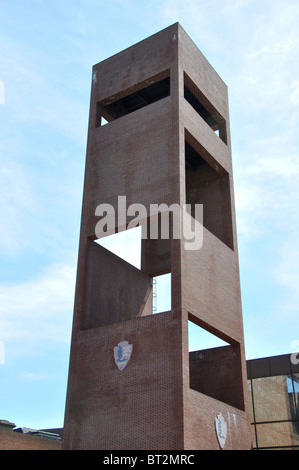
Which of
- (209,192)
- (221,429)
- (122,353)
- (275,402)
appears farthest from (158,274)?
(221,429)

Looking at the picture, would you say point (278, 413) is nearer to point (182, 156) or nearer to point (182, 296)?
point (182, 296)

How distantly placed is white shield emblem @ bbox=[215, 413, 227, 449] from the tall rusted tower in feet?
0.30

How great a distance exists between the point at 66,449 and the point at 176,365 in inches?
226

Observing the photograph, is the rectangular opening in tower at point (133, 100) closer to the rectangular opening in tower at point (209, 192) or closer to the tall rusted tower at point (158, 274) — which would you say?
the tall rusted tower at point (158, 274)

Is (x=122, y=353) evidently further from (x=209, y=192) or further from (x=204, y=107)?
(x=204, y=107)

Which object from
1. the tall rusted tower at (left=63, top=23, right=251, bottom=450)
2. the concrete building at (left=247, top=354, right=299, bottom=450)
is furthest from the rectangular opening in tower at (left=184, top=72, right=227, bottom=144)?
the concrete building at (left=247, top=354, right=299, bottom=450)

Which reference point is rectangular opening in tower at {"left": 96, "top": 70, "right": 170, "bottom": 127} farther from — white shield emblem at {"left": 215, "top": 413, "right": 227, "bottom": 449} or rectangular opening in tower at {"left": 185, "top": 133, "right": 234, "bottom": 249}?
white shield emblem at {"left": 215, "top": 413, "right": 227, "bottom": 449}

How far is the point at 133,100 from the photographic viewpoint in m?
29.7

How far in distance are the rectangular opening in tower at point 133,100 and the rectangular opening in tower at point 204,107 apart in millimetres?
1077

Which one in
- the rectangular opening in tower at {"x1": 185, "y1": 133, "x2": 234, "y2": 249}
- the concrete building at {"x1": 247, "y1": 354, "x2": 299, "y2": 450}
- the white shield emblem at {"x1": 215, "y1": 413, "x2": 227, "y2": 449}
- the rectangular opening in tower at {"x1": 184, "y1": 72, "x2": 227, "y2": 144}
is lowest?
the white shield emblem at {"x1": 215, "y1": 413, "x2": 227, "y2": 449}

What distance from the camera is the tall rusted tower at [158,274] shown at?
68.8 ft

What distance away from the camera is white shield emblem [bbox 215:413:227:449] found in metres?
21.7

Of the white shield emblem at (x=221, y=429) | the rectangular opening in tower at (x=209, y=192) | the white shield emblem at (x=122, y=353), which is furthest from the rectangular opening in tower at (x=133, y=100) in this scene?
the white shield emblem at (x=221, y=429)

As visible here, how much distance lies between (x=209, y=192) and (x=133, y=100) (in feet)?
20.0
